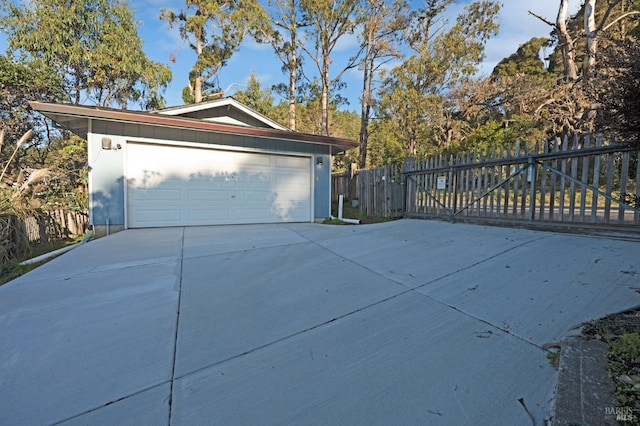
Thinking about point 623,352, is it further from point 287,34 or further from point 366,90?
point 287,34

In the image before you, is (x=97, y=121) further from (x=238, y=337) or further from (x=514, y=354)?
(x=514, y=354)

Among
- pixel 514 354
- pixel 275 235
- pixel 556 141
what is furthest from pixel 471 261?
pixel 275 235

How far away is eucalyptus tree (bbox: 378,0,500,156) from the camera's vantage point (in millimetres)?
13828

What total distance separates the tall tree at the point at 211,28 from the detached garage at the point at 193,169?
9.33 metres

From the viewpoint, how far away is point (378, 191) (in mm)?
9211

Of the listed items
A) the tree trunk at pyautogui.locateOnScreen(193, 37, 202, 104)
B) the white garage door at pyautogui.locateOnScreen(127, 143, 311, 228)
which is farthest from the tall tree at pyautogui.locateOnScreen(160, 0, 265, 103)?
the white garage door at pyautogui.locateOnScreen(127, 143, 311, 228)

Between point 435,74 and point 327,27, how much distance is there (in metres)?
6.09

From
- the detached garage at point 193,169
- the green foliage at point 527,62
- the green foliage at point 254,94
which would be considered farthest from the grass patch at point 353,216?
the green foliage at point 527,62

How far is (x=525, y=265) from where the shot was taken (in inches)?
126

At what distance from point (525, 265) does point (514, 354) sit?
1.76 m

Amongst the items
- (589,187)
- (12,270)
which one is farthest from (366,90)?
(12,270)

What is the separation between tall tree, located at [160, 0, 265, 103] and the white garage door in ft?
36.6

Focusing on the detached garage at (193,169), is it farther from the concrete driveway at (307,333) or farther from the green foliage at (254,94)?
the green foliage at (254,94)

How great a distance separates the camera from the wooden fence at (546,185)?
383cm
